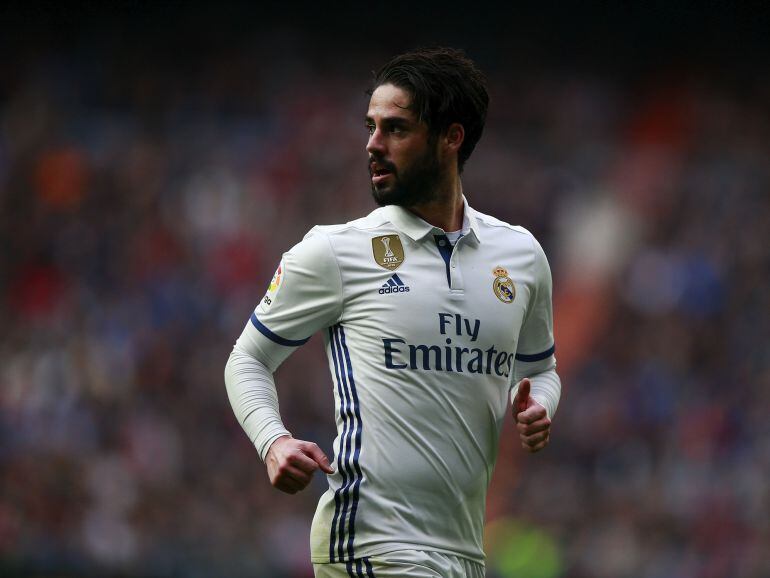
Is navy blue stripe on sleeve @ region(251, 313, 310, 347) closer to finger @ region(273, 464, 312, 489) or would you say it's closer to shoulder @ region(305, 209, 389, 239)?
shoulder @ region(305, 209, 389, 239)

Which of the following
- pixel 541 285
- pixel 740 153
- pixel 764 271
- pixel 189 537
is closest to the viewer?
pixel 541 285

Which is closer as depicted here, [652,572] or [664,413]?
[652,572]

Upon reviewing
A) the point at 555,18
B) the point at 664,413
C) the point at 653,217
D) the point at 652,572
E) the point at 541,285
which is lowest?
the point at 652,572

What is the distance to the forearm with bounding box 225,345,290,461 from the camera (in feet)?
11.6

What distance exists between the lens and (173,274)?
1298 centimetres

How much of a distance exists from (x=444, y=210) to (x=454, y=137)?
9.3 inches

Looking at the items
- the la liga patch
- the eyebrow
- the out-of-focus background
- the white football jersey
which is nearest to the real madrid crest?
the white football jersey

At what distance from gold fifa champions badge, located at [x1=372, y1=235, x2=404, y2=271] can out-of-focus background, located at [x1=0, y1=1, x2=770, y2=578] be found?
23.7 feet

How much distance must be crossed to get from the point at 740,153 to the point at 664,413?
4665 millimetres

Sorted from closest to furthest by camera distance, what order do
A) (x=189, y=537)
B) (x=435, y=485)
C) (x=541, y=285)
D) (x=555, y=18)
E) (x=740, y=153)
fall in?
(x=435, y=485) < (x=541, y=285) < (x=189, y=537) < (x=740, y=153) < (x=555, y=18)

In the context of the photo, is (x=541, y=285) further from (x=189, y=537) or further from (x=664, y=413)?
(x=664, y=413)

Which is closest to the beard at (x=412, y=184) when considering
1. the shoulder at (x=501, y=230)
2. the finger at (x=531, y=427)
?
the shoulder at (x=501, y=230)

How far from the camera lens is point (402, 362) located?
3.56m

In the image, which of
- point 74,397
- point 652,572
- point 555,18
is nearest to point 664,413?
point 652,572
